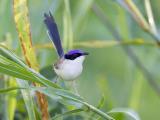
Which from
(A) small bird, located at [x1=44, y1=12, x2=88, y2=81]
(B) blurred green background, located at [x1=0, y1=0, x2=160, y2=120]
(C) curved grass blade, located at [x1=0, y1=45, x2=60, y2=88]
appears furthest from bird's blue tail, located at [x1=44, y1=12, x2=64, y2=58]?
(C) curved grass blade, located at [x1=0, y1=45, x2=60, y2=88]

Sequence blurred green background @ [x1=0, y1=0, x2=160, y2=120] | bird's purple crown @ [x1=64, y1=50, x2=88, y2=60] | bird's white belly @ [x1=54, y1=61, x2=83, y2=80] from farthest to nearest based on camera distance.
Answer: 1. blurred green background @ [x1=0, y1=0, x2=160, y2=120]
2. bird's purple crown @ [x1=64, y1=50, x2=88, y2=60]
3. bird's white belly @ [x1=54, y1=61, x2=83, y2=80]

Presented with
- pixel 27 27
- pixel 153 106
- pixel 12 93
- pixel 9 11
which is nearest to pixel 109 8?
pixel 9 11

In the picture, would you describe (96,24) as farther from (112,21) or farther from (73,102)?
(73,102)

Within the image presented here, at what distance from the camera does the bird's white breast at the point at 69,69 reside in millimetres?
1404

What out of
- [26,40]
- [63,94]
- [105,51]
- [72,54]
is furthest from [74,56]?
[105,51]

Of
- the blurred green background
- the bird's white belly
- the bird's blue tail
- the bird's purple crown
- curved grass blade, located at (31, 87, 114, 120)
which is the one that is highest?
the bird's blue tail

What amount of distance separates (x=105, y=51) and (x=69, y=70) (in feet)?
6.42

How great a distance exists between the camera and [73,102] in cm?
123

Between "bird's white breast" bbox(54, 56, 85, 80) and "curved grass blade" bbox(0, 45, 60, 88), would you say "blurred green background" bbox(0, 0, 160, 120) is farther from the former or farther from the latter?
"curved grass blade" bbox(0, 45, 60, 88)

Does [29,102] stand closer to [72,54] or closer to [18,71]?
[18,71]

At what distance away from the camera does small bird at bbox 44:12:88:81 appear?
1.41 metres

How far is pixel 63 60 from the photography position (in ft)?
4.88

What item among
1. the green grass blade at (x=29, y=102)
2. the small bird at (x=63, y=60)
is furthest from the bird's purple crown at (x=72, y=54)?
the green grass blade at (x=29, y=102)

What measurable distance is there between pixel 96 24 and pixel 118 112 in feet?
5.58
